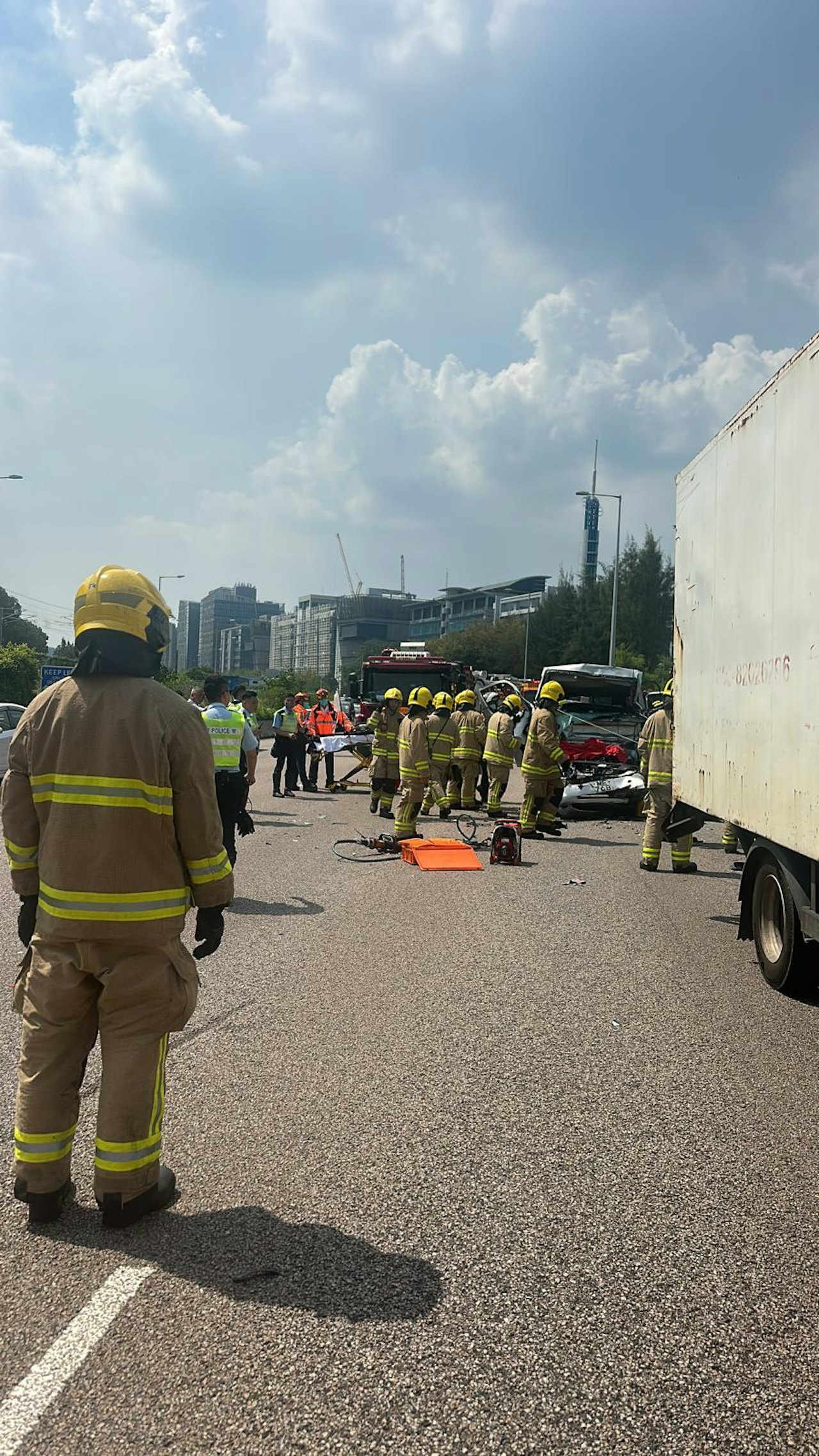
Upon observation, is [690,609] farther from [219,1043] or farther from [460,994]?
[219,1043]

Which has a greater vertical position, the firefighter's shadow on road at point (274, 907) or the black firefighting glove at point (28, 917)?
the black firefighting glove at point (28, 917)

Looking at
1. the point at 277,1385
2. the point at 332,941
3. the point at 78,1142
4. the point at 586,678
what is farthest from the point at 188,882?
the point at 586,678

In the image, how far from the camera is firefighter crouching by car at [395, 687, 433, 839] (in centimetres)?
1378

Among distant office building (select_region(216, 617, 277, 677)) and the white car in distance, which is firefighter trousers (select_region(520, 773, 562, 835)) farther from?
distant office building (select_region(216, 617, 277, 677))

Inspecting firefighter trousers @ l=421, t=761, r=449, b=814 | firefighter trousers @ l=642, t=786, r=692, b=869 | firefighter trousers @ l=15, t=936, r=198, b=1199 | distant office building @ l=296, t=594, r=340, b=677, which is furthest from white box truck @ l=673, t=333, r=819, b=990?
distant office building @ l=296, t=594, r=340, b=677

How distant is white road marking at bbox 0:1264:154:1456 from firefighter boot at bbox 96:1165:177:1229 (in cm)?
24

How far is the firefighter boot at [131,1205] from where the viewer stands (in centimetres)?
344

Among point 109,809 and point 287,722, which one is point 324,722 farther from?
point 109,809

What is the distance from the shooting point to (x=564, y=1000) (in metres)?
6.34

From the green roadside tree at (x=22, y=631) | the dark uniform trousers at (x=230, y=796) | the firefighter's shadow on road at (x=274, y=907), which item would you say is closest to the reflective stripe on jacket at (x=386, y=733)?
the dark uniform trousers at (x=230, y=796)

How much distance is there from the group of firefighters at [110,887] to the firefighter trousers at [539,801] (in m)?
10.8

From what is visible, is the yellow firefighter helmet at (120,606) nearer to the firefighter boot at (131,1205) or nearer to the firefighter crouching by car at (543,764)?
the firefighter boot at (131,1205)

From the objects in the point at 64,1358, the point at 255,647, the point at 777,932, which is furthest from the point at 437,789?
the point at 255,647

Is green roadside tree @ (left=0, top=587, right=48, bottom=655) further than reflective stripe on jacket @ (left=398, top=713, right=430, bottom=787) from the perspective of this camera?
Yes
